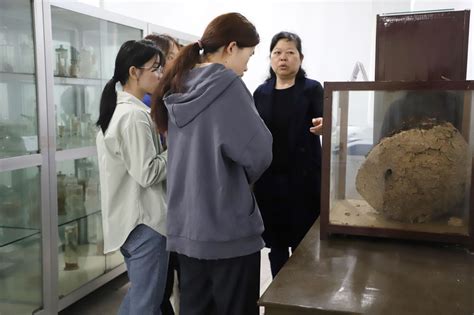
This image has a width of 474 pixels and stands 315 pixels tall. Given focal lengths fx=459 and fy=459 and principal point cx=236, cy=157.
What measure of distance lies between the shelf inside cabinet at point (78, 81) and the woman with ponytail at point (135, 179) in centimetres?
81

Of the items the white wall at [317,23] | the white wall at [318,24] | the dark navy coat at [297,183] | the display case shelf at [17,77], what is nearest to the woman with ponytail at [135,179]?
the dark navy coat at [297,183]

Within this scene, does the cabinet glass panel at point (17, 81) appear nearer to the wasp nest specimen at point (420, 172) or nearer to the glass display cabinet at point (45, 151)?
the glass display cabinet at point (45, 151)

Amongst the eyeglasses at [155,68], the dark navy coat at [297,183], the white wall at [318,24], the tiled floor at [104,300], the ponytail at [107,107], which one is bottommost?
the tiled floor at [104,300]

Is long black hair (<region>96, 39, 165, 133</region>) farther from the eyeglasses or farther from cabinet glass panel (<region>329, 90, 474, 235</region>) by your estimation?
cabinet glass panel (<region>329, 90, 474, 235</region>)

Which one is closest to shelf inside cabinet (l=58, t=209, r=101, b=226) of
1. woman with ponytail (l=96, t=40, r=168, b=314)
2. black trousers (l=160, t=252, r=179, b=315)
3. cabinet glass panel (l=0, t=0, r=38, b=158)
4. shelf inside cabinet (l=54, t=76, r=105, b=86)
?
cabinet glass panel (l=0, t=0, r=38, b=158)

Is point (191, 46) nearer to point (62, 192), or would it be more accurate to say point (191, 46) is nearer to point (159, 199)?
point (159, 199)

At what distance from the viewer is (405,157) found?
1041 mm

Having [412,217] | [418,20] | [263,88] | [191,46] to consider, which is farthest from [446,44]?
[263,88]

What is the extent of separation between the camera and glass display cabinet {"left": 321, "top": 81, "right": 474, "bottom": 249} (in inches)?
40.1

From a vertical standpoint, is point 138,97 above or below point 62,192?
above

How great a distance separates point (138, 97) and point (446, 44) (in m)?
0.95

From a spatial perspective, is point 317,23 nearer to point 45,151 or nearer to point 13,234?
point 45,151

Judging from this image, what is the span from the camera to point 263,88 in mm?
1917

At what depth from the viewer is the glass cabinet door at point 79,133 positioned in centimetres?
226
